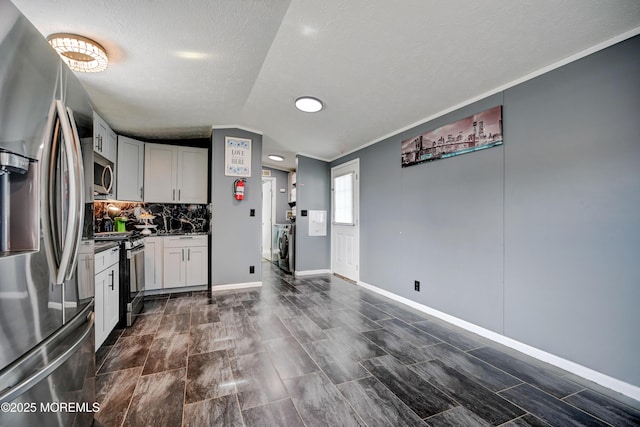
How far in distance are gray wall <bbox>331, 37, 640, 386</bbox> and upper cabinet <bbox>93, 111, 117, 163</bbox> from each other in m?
3.85

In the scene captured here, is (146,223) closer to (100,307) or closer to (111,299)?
(111,299)

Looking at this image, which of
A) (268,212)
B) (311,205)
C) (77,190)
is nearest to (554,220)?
(77,190)

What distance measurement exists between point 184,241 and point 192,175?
1060 millimetres

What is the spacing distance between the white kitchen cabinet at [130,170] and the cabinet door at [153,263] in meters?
0.71

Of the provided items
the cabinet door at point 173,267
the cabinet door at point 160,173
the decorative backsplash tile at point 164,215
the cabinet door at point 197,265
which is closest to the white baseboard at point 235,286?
the cabinet door at point 197,265

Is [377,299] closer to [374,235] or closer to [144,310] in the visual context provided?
[374,235]

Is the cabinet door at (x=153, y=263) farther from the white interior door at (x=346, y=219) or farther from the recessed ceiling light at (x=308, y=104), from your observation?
the white interior door at (x=346, y=219)

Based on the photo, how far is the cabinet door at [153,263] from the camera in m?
3.66

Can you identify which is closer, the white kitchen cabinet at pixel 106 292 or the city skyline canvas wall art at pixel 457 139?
the white kitchen cabinet at pixel 106 292

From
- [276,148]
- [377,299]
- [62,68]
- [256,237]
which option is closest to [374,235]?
[377,299]

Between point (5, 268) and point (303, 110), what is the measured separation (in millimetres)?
2820

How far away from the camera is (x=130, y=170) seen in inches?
149

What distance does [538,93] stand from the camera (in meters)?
2.15

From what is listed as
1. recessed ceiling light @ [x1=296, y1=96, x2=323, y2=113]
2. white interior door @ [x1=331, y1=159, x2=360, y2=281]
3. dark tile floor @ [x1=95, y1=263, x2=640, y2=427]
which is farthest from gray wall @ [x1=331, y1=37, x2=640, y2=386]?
white interior door @ [x1=331, y1=159, x2=360, y2=281]
